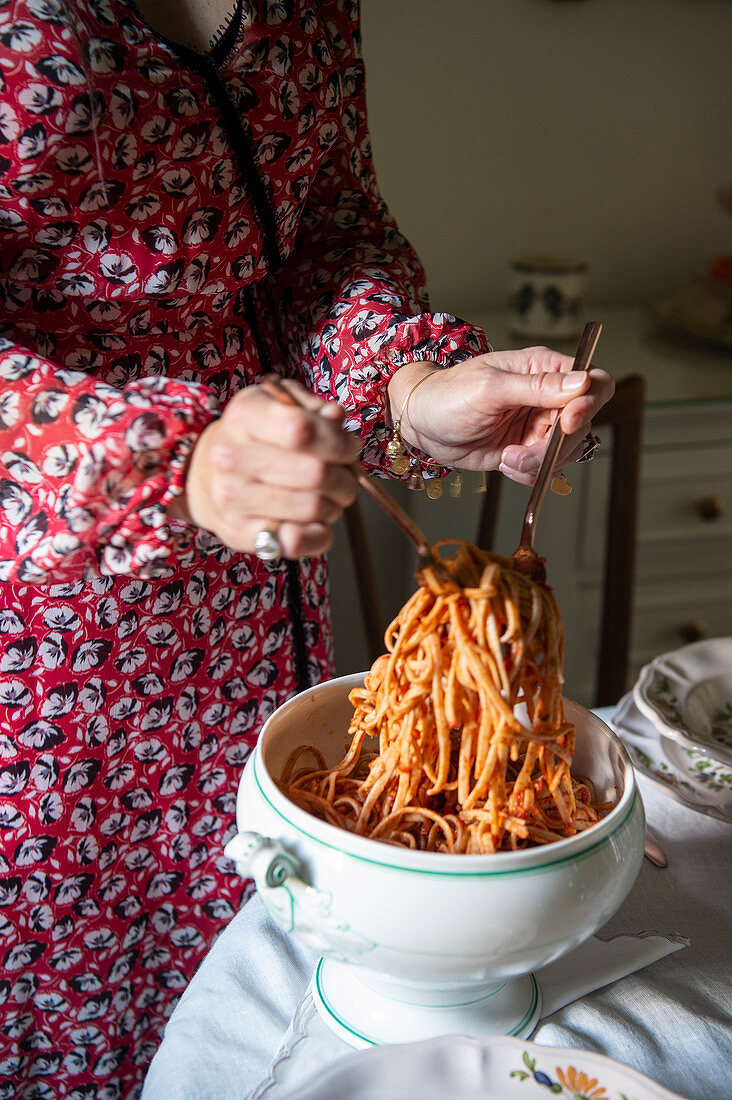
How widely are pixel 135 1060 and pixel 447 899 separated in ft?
2.00

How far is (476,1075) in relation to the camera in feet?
1.54

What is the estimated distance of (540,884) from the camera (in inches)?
18.5

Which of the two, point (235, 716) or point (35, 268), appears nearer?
point (35, 268)

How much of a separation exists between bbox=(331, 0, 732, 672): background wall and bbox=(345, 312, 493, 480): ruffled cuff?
0.93 m

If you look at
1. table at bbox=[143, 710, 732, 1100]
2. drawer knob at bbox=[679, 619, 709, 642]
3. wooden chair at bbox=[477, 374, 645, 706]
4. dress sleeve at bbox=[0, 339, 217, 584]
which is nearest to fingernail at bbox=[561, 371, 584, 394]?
dress sleeve at bbox=[0, 339, 217, 584]

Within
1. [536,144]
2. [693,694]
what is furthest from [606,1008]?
[536,144]

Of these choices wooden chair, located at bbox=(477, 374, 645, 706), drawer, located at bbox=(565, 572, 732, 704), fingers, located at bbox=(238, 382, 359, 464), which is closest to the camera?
fingers, located at bbox=(238, 382, 359, 464)

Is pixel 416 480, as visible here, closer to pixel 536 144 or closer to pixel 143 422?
pixel 143 422

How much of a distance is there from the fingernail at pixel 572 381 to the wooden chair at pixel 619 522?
67 centimetres

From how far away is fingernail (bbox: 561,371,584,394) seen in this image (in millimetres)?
615

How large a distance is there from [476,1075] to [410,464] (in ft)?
1.51

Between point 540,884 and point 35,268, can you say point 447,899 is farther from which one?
point 35,268

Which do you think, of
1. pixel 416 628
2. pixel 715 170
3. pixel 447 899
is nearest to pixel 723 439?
pixel 715 170

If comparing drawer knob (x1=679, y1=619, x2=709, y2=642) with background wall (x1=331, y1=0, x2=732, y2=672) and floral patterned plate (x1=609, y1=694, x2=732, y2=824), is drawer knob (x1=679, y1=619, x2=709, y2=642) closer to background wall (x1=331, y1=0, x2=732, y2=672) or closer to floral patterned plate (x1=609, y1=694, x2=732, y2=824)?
background wall (x1=331, y1=0, x2=732, y2=672)
